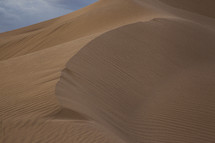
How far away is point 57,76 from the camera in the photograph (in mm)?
6078

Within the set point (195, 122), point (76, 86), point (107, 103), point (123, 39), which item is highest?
point (123, 39)

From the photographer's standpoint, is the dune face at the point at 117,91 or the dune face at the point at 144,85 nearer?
the dune face at the point at 117,91

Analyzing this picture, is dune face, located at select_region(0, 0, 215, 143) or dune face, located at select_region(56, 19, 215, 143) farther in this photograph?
dune face, located at select_region(56, 19, 215, 143)

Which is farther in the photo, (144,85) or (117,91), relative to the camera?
(144,85)

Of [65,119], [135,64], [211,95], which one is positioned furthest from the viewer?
[135,64]

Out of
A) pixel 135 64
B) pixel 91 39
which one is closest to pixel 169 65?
pixel 135 64

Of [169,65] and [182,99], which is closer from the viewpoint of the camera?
[182,99]

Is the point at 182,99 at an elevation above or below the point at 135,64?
below

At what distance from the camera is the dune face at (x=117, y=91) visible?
4.38m

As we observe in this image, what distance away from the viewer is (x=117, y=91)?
689 centimetres

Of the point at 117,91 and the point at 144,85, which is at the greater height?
the point at 117,91

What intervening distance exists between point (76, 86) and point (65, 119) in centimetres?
168

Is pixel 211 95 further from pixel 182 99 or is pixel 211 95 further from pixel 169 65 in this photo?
pixel 169 65

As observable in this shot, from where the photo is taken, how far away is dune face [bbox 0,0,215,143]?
14.4ft
